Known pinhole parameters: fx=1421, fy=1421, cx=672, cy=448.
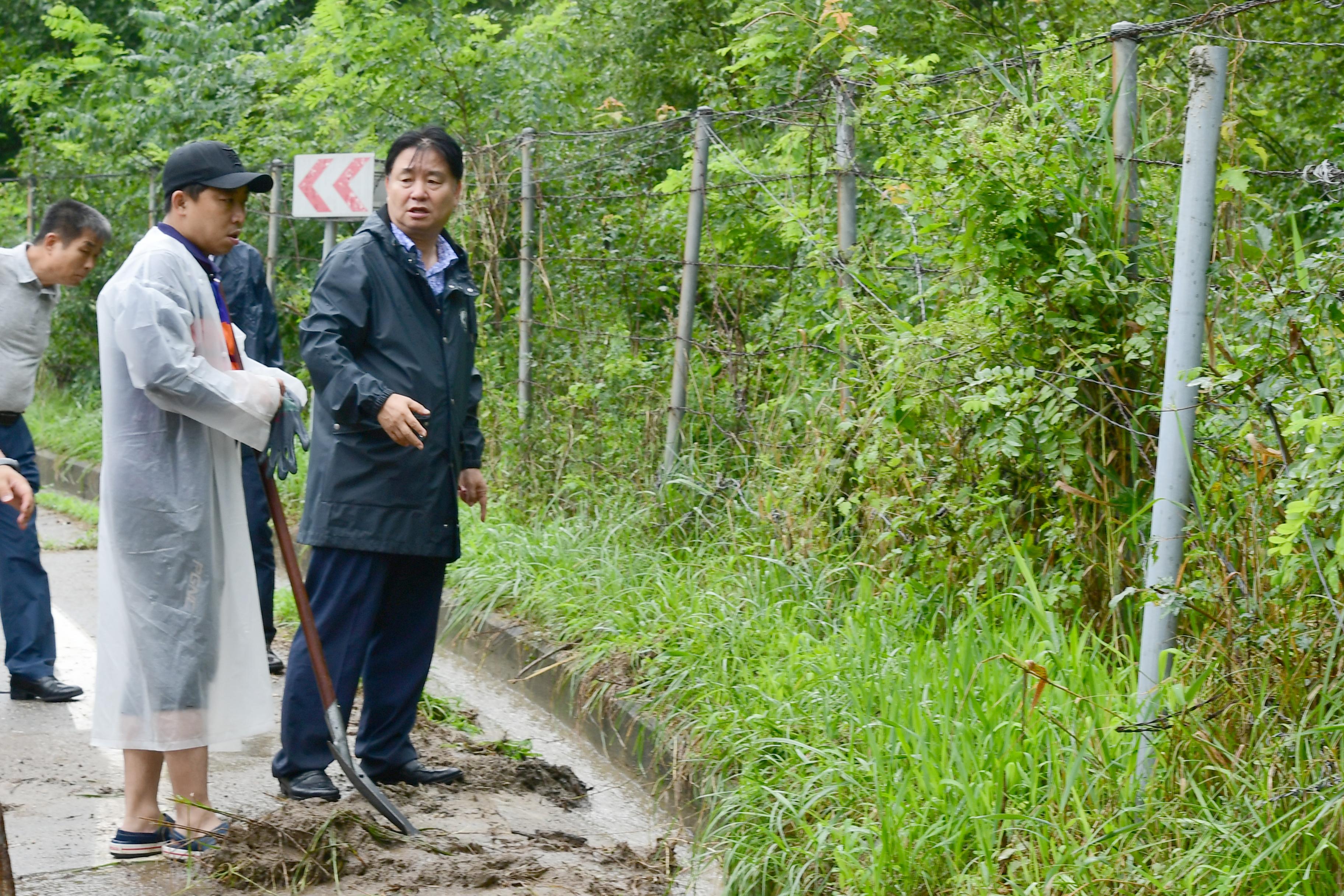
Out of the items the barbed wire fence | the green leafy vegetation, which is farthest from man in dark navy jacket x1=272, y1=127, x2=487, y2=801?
the barbed wire fence

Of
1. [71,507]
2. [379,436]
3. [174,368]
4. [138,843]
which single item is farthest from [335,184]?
[138,843]

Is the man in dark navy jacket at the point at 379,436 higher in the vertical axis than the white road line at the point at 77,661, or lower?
higher

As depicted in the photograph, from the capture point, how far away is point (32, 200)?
1605 cm

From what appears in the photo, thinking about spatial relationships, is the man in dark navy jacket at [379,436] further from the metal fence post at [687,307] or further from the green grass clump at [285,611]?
the green grass clump at [285,611]

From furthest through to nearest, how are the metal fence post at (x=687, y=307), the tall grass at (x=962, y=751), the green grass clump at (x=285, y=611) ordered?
the green grass clump at (x=285, y=611) → the metal fence post at (x=687, y=307) → the tall grass at (x=962, y=751)

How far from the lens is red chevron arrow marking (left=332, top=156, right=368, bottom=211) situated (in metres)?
8.76

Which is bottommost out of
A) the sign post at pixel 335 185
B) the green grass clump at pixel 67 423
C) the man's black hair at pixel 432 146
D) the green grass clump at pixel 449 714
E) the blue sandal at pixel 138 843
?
the green grass clump at pixel 449 714

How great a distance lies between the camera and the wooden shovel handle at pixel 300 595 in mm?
4035

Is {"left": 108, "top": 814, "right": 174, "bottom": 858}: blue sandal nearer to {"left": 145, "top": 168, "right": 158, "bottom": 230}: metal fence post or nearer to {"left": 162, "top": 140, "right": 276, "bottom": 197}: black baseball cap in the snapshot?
{"left": 162, "top": 140, "right": 276, "bottom": 197}: black baseball cap

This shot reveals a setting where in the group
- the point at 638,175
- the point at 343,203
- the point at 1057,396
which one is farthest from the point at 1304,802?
the point at 343,203

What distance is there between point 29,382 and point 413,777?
2338 millimetres

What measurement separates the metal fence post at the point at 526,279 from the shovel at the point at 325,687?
3774mm

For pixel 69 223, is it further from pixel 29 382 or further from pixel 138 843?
pixel 138 843

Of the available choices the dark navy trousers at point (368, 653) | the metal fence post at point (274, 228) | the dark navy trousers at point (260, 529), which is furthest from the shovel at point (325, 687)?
the metal fence post at point (274, 228)
